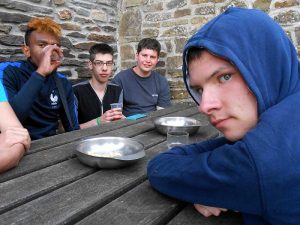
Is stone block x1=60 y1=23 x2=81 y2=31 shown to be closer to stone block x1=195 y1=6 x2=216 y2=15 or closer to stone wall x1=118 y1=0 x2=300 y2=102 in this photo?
stone wall x1=118 y1=0 x2=300 y2=102

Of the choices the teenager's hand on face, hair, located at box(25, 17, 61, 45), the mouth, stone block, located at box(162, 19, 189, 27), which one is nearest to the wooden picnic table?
the mouth

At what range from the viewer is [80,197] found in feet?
3.29

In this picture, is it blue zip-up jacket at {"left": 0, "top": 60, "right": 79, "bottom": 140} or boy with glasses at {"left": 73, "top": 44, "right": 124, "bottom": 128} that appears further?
boy with glasses at {"left": 73, "top": 44, "right": 124, "bottom": 128}

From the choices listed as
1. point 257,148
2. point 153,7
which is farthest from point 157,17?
point 257,148

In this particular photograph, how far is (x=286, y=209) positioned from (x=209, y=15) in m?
3.60

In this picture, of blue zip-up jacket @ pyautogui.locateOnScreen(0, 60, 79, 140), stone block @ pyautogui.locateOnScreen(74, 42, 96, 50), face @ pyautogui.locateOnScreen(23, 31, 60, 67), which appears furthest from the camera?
stone block @ pyautogui.locateOnScreen(74, 42, 96, 50)

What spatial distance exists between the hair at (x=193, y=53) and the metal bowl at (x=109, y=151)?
1.64 feet

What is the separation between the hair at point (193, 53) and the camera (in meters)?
0.91

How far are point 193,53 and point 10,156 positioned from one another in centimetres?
80

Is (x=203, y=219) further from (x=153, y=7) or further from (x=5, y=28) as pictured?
(x=153, y=7)

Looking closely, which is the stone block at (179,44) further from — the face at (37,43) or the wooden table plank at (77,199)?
the wooden table plank at (77,199)

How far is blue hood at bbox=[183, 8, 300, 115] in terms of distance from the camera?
2.73 feet

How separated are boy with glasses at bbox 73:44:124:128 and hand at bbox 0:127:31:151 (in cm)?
158

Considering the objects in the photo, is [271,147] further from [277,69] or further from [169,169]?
[169,169]
